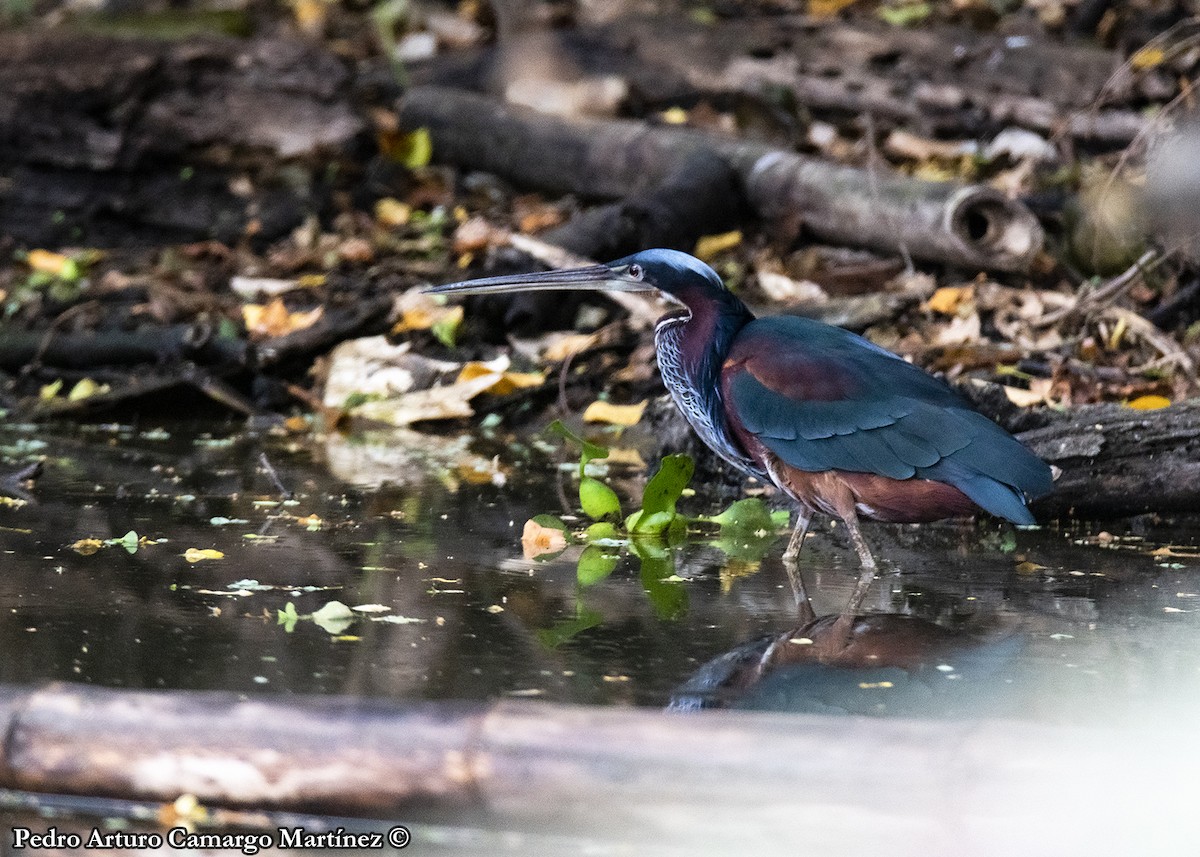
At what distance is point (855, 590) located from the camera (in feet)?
11.5

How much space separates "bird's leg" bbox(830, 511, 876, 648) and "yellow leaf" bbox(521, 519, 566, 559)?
0.78 metres

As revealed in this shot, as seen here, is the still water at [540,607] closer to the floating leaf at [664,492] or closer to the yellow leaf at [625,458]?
the floating leaf at [664,492]

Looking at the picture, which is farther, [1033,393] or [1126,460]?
[1033,393]

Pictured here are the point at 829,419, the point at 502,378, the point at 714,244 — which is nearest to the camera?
the point at 829,419

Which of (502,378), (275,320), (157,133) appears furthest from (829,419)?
(157,133)

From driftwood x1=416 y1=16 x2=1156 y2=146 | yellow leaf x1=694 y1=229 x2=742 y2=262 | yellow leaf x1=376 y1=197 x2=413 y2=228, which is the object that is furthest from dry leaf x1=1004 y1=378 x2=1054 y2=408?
yellow leaf x1=376 y1=197 x2=413 y2=228

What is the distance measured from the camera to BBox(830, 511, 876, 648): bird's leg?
10.1 feet

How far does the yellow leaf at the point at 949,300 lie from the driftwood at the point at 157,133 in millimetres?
4383

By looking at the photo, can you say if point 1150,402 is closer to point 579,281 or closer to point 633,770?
point 579,281

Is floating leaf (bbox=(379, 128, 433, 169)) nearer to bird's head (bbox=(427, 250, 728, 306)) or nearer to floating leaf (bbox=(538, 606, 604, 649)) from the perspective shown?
bird's head (bbox=(427, 250, 728, 306))

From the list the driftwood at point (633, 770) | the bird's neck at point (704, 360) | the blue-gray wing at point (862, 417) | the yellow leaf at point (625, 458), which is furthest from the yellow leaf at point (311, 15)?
the driftwood at point (633, 770)

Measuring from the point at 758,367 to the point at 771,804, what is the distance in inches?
69.0

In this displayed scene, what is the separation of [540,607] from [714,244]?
4.73 metres

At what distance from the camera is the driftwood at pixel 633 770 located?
2.08m
